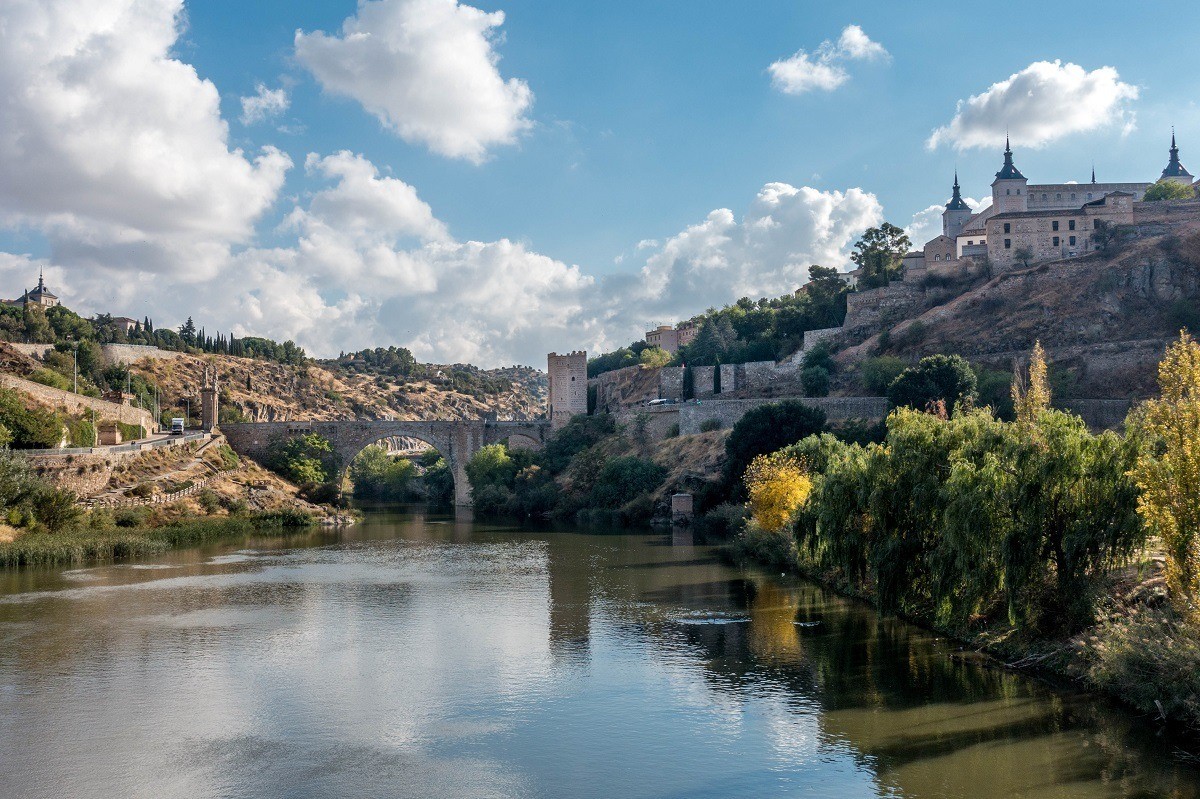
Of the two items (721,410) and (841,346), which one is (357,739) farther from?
(841,346)

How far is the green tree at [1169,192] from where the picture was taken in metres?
71.1

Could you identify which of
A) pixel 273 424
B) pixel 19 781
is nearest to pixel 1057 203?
pixel 273 424

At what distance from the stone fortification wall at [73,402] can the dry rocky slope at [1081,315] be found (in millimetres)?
46614

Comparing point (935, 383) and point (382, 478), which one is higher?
point (935, 383)

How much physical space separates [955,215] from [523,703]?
76.1 metres

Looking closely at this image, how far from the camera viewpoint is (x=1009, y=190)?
74.1 meters

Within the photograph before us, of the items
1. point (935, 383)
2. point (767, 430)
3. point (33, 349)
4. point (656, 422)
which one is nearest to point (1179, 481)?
point (767, 430)

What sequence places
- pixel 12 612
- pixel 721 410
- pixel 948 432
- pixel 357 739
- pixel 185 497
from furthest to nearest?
pixel 721 410 < pixel 185 497 < pixel 12 612 < pixel 948 432 < pixel 357 739

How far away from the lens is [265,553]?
38562mm

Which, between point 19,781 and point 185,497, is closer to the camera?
point 19,781

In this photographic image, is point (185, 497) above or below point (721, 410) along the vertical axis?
below

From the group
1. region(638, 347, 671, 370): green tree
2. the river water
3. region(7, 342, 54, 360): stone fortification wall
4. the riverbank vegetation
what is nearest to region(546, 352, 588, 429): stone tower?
region(638, 347, 671, 370): green tree

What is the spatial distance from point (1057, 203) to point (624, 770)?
74.3 m

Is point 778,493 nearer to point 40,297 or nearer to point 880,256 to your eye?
point 880,256
